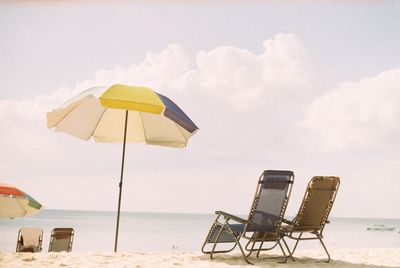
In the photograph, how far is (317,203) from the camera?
17.7ft

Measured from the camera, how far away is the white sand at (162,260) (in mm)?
4750

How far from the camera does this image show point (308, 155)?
56.6 metres

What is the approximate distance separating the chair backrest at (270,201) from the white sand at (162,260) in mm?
408

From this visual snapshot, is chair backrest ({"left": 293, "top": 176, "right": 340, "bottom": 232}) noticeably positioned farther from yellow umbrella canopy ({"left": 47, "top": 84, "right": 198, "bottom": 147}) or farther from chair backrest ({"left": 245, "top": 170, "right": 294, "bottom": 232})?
yellow umbrella canopy ({"left": 47, "top": 84, "right": 198, "bottom": 147})

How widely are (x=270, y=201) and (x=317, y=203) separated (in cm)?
58

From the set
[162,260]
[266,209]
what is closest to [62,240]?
[162,260]

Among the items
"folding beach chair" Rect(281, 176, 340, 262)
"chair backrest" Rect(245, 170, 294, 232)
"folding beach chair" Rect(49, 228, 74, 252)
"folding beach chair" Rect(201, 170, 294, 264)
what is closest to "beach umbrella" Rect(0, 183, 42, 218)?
"folding beach chair" Rect(49, 228, 74, 252)

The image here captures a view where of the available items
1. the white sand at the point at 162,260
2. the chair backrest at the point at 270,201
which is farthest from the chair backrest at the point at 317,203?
the white sand at the point at 162,260

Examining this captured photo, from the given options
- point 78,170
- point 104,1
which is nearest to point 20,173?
point 78,170

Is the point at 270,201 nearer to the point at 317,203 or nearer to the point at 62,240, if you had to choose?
the point at 317,203

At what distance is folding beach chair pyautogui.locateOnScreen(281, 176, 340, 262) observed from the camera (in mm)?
5281

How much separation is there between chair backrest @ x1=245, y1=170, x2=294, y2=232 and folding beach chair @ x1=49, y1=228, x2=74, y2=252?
386 centimetres

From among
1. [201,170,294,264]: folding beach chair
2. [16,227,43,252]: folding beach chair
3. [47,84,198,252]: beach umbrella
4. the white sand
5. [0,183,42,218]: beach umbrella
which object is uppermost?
[47,84,198,252]: beach umbrella

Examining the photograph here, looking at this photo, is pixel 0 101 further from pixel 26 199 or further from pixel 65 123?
pixel 26 199
